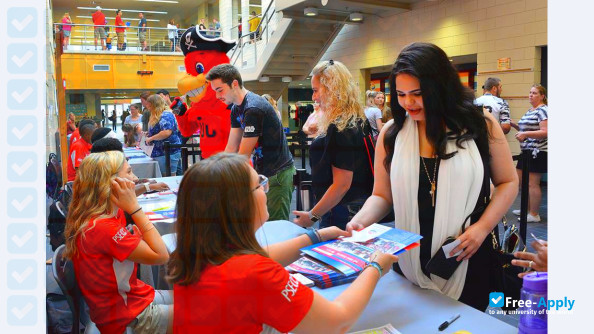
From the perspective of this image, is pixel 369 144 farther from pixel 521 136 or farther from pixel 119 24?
pixel 119 24

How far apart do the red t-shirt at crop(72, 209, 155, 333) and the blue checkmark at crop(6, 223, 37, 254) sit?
1.62 feet

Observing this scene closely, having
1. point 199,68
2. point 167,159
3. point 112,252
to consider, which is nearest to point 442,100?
point 112,252

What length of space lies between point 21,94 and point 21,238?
10.5 inches

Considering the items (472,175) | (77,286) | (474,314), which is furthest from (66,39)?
(474,314)

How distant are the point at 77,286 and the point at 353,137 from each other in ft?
3.39

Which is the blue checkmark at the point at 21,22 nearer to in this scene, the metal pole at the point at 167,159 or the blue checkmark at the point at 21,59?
the blue checkmark at the point at 21,59

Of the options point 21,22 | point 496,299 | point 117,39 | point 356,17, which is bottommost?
point 496,299

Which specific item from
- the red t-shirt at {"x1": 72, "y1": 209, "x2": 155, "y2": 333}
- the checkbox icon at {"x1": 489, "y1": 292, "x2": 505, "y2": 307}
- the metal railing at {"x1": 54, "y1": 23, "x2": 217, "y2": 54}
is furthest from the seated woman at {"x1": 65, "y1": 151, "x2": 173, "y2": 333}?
the checkbox icon at {"x1": 489, "y1": 292, "x2": 505, "y2": 307}

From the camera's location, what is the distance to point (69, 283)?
1322mm

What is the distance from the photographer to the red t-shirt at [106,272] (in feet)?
4.46

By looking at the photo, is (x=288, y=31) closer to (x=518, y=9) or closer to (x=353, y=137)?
(x=353, y=137)

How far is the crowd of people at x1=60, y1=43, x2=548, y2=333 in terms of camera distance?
79 centimetres

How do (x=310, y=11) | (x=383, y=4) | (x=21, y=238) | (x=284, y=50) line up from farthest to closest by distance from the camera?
(x=310, y=11) → (x=383, y=4) → (x=284, y=50) → (x=21, y=238)

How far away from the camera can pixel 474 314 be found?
1.01 metres
